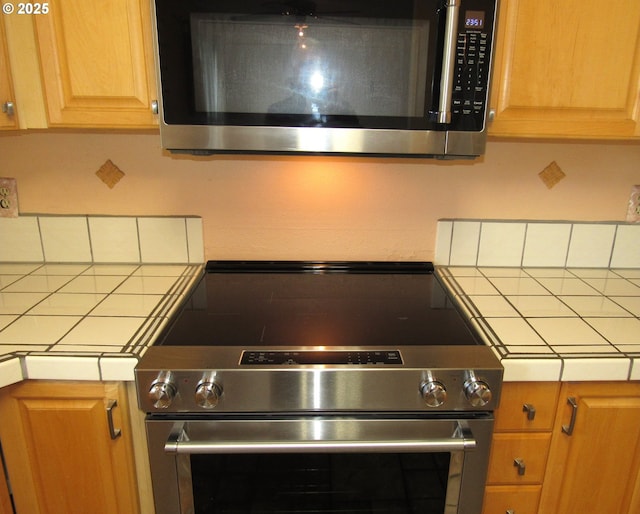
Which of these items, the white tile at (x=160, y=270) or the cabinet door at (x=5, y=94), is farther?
the white tile at (x=160, y=270)

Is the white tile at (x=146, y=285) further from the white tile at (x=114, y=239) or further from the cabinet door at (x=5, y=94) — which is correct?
the cabinet door at (x=5, y=94)

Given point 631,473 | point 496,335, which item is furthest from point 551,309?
point 631,473

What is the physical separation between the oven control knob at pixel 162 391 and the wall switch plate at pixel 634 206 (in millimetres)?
1506

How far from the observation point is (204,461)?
Answer: 95 centimetres

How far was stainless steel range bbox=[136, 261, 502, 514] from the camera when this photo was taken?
35.0 inches

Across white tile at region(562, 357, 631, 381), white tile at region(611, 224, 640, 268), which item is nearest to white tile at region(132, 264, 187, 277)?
white tile at region(562, 357, 631, 381)

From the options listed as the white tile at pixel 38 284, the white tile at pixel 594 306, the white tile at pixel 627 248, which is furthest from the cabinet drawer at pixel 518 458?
the white tile at pixel 38 284

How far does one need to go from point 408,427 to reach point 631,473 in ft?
1.91

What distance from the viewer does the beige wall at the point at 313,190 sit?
1.39 metres

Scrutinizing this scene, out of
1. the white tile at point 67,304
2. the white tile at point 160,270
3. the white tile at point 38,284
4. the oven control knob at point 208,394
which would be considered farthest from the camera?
the white tile at point 160,270

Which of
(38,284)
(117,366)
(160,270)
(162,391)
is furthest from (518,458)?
(38,284)

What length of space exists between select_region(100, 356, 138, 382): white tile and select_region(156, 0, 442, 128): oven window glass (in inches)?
20.6

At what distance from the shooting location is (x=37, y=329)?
101 centimetres

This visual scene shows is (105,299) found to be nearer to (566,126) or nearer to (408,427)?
(408,427)
